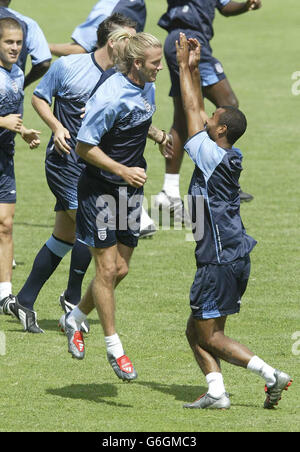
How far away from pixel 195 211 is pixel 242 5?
591 centimetres

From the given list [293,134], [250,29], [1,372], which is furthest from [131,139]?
[250,29]

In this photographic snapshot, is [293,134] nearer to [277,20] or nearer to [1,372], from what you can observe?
[1,372]

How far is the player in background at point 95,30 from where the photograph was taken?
1059cm

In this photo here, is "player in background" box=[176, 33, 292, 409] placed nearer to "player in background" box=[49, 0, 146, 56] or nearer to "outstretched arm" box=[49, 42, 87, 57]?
"player in background" box=[49, 0, 146, 56]

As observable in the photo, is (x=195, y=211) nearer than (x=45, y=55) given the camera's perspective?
Yes

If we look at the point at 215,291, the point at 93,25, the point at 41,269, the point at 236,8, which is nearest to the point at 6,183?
the point at 41,269

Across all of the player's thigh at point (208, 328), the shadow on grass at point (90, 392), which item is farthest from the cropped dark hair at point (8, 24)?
the player's thigh at point (208, 328)

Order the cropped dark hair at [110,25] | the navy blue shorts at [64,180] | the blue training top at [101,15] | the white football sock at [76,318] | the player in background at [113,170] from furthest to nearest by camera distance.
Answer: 1. the blue training top at [101,15]
2. the navy blue shorts at [64,180]
3. the cropped dark hair at [110,25]
4. the white football sock at [76,318]
5. the player in background at [113,170]

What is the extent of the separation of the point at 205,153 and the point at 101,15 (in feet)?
17.3

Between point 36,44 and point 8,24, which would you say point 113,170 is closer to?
point 8,24

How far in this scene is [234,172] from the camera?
6.11 metres

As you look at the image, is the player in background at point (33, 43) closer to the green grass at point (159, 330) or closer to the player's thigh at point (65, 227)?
the player's thigh at point (65, 227)

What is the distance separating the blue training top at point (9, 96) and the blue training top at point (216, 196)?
2429 millimetres
